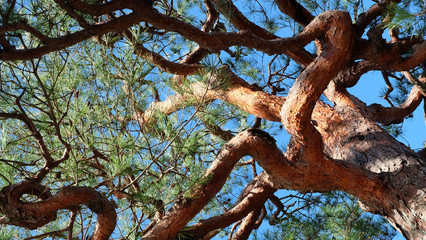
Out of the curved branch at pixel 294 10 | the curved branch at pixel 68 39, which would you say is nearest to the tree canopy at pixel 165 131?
the curved branch at pixel 68 39

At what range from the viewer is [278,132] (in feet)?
9.67

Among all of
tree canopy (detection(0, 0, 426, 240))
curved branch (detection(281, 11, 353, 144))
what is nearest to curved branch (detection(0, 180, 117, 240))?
tree canopy (detection(0, 0, 426, 240))

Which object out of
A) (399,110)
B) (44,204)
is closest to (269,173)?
(44,204)

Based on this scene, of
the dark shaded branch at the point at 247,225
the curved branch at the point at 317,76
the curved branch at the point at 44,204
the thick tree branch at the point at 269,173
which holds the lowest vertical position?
the curved branch at the point at 44,204

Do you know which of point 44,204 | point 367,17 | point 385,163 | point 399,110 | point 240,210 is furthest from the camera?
point 399,110

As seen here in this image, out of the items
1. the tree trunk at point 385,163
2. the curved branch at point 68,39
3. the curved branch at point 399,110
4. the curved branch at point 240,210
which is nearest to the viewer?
the curved branch at point 68,39

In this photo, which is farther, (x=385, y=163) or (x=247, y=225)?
(x=247, y=225)

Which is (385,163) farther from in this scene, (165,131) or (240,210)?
(165,131)

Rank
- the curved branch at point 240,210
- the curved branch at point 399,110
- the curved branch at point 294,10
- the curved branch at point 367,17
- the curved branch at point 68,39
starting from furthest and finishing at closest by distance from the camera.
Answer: the curved branch at point 399,110 < the curved branch at point 294,10 < the curved branch at point 367,17 < the curved branch at point 240,210 < the curved branch at point 68,39

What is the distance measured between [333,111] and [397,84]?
3.64ft

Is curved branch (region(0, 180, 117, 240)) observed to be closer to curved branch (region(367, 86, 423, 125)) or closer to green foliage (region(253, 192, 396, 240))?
green foliage (region(253, 192, 396, 240))

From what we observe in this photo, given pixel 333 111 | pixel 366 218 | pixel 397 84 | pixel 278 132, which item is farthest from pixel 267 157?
pixel 397 84

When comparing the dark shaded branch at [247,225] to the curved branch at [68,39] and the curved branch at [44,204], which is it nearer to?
the curved branch at [44,204]

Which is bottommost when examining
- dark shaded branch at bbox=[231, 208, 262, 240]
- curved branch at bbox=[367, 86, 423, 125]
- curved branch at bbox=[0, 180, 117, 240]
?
curved branch at bbox=[0, 180, 117, 240]
